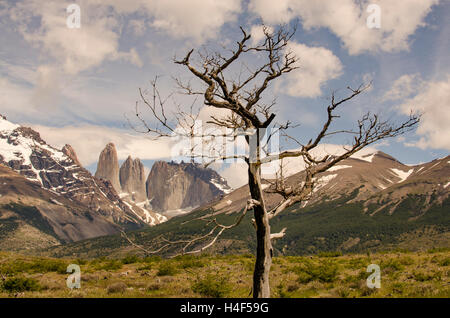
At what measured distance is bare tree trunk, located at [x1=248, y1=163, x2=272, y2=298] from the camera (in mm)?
10758

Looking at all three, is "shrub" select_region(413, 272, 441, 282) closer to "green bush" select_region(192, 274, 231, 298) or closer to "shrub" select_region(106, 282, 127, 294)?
"green bush" select_region(192, 274, 231, 298)

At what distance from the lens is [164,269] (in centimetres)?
2250

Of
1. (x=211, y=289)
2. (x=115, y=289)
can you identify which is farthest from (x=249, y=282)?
(x=115, y=289)

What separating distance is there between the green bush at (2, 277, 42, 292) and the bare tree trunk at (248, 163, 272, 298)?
39.6ft

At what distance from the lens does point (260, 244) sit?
11062 millimetres

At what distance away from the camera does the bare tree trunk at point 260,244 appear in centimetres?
1076

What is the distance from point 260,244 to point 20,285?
12.8 metres

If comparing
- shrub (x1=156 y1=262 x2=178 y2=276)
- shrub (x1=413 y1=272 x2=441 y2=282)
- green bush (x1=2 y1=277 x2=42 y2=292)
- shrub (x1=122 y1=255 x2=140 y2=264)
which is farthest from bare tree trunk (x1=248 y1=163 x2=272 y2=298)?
shrub (x1=122 y1=255 x2=140 y2=264)

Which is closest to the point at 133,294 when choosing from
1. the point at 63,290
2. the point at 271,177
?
the point at 63,290

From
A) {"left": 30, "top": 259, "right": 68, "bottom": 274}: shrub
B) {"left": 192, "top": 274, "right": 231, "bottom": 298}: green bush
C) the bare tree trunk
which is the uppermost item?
the bare tree trunk

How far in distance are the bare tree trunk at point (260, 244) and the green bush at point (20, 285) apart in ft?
39.6

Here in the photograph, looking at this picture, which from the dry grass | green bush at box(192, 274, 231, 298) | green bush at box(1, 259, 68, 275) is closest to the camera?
the dry grass

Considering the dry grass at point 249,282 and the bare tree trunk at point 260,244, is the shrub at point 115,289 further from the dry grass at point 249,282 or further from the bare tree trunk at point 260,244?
the bare tree trunk at point 260,244
